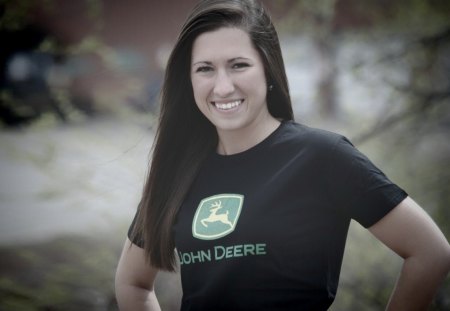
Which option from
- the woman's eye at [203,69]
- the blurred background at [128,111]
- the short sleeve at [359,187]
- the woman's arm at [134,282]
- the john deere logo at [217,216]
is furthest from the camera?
the blurred background at [128,111]

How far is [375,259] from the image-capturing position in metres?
3.85

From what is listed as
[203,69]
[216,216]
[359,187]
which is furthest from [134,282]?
[359,187]

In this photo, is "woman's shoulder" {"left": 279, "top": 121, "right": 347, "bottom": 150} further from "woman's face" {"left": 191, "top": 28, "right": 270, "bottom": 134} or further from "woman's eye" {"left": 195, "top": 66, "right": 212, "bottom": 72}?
A: "woman's eye" {"left": 195, "top": 66, "right": 212, "bottom": 72}

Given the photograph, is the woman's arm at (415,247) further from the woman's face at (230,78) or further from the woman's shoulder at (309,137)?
the woman's face at (230,78)

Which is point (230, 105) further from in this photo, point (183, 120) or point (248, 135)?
point (183, 120)

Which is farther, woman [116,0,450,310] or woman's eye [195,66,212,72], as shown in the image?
woman's eye [195,66,212,72]

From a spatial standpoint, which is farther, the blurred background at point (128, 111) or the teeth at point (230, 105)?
the blurred background at point (128, 111)

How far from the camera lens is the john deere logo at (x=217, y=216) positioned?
167 centimetres

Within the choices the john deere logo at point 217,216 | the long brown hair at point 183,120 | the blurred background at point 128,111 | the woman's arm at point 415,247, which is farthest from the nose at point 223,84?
the blurred background at point 128,111

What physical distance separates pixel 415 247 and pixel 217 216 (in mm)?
512

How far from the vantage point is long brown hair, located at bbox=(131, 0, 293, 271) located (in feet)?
5.80

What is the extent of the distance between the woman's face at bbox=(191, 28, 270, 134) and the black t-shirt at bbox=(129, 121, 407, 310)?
0.14 m

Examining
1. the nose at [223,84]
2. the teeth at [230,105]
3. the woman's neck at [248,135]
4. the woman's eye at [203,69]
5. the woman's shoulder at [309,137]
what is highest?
the woman's eye at [203,69]

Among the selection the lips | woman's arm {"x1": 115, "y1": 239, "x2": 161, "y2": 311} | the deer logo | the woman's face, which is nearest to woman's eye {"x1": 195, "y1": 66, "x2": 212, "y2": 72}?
the woman's face
